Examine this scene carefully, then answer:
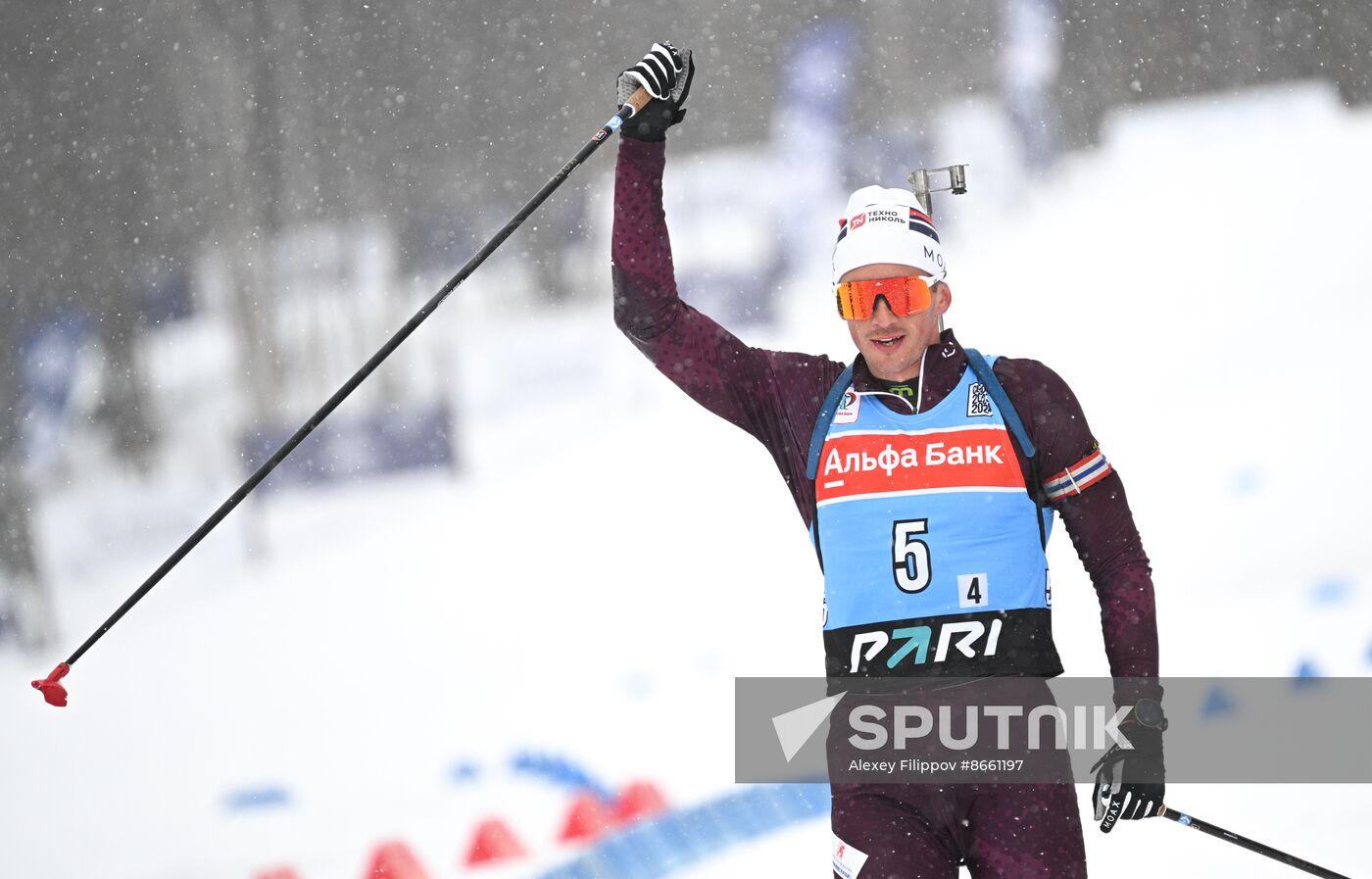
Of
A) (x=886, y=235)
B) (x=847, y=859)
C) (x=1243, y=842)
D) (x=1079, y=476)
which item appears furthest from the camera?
(x=1243, y=842)

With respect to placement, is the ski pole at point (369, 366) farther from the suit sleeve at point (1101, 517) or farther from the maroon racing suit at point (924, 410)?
the suit sleeve at point (1101, 517)

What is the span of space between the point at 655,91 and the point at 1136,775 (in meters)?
1.48

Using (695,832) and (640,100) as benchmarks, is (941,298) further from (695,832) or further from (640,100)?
(695,832)

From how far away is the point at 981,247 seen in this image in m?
6.50

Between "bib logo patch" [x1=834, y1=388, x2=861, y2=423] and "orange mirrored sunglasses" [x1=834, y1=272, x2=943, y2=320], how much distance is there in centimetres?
14

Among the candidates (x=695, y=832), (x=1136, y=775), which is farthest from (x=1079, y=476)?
(x=695, y=832)

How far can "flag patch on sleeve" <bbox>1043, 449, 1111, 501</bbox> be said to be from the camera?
7.92 ft

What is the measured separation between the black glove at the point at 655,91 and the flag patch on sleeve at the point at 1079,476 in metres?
0.94

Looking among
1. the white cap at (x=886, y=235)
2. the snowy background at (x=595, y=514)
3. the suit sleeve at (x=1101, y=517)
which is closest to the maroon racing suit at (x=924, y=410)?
the suit sleeve at (x=1101, y=517)

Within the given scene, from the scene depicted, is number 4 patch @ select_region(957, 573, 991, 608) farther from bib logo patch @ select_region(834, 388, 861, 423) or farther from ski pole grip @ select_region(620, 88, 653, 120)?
ski pole grip @ select_region(620, 88, 653, 120)

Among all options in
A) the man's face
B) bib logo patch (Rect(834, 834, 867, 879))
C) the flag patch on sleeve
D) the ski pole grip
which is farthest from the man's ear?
bib logo patch (Rect(834, 834, 867, 879))

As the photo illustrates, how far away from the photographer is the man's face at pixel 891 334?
2465 millimetres

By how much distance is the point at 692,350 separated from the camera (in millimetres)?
2604

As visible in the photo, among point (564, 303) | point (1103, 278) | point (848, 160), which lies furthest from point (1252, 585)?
point (564, 303)
